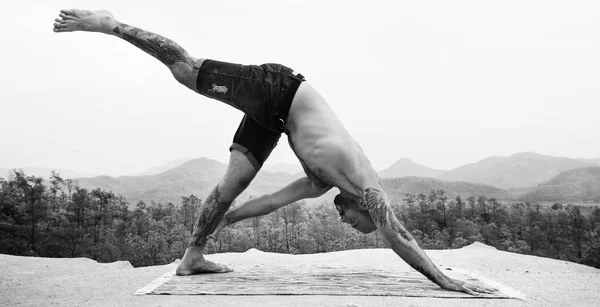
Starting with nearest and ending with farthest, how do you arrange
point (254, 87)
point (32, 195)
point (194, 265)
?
point (254, 87), point (194, 265), point (32, 195)

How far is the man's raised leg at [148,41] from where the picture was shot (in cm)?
440

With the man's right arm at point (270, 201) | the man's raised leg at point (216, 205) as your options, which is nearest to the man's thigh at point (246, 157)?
the man's raised leg at point (216, 205)

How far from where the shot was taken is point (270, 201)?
16.8ft

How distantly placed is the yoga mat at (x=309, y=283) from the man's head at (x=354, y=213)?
1.92ft

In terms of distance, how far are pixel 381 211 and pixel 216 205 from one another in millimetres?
1898

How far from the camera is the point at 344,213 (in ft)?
15.1

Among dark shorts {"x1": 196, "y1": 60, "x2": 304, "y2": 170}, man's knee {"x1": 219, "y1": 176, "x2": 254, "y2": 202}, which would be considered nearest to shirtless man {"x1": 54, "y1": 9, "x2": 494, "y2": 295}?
dark shorts {"x1": 196, "y1": 60, "x2": 304, "y2": 170}

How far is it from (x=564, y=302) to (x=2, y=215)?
10.5 meters

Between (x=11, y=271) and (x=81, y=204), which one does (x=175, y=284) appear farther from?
(x=81, y=204)

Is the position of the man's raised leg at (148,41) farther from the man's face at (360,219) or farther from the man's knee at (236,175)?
the man's face at (360,219)

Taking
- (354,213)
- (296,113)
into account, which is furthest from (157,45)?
(354,213)

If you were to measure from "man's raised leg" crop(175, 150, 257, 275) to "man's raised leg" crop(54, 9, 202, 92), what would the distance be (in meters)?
1.02

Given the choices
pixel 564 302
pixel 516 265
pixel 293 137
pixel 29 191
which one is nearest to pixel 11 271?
pixel 293 137

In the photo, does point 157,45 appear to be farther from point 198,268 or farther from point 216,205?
point 198,268
